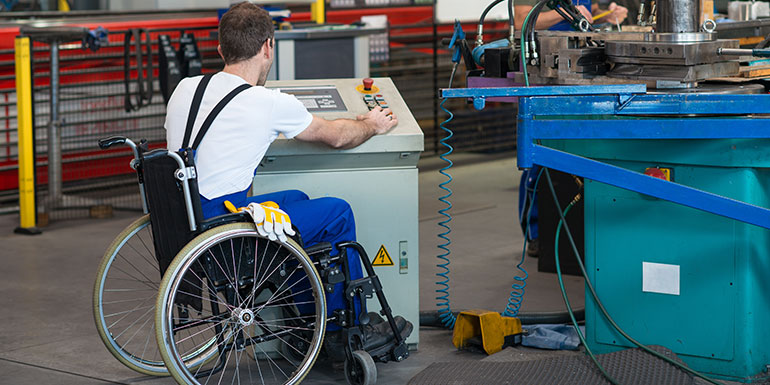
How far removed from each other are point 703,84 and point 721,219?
16.6 inches

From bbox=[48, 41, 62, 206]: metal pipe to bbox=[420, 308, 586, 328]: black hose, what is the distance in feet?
9.97

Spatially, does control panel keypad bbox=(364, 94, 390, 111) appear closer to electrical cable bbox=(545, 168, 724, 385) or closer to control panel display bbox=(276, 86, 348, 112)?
control panel display bbox=(276, 86, 348, 112)

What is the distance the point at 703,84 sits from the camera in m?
3.13

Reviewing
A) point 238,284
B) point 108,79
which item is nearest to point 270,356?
point 238,284

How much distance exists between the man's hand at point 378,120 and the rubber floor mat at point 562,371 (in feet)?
2.60

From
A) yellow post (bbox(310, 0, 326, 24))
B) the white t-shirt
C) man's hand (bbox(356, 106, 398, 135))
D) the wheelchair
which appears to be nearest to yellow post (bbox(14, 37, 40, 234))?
yellow post (bbox(310, 0, 326, 24))

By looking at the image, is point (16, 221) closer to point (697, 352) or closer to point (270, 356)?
point (270, 356)

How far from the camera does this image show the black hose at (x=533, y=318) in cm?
386

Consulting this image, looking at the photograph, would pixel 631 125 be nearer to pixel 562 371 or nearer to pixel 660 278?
pixel 660 278

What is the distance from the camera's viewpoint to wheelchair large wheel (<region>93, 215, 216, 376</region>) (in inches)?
125

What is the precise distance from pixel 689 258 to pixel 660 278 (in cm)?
12

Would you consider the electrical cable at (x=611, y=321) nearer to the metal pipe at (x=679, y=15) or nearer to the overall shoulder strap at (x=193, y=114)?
the metal pipe at (x=679, y=15)

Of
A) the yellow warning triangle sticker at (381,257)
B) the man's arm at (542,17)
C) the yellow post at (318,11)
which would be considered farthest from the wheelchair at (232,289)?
the yellow post at (318,11)

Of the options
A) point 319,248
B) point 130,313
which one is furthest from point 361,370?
point 130,313
